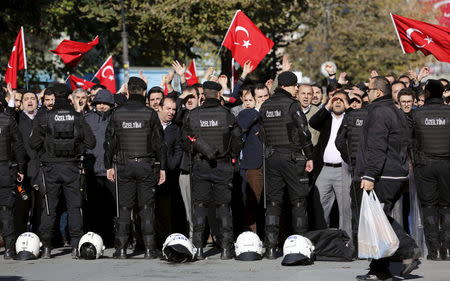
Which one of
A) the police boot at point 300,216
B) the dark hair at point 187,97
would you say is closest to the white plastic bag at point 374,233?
the police boot at point 300,216

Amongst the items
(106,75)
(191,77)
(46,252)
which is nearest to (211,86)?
(46,252)

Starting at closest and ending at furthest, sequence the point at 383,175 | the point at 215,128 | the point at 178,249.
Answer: the point at 383,175, the point at 178,249, the point at 215,128

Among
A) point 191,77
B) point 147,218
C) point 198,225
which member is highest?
point 191,77

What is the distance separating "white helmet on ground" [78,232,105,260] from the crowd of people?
8.6 inches

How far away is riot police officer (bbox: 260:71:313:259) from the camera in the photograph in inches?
541

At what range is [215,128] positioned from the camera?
46.0 ft

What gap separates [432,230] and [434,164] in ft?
2.69

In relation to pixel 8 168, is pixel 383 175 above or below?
below

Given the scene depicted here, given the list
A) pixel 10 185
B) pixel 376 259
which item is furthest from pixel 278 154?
pixel 10 185

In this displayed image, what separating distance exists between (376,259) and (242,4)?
2388 cm

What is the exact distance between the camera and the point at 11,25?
26.2 m

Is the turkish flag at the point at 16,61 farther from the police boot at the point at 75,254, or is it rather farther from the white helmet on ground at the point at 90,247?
the white helmet on ground at the point at 90,247

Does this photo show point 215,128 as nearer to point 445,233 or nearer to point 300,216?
point 300,216

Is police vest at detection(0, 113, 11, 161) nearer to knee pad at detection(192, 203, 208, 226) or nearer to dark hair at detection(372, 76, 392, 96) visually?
knee pad at detection(192, 203, 208, 226)
